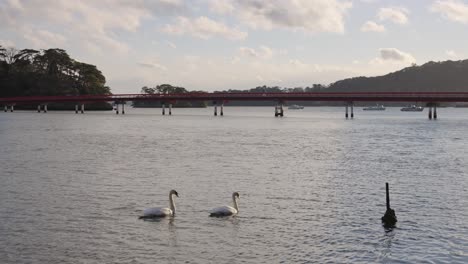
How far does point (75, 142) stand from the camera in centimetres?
7194

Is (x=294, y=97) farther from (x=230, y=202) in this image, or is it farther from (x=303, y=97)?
(x=230, y=202)

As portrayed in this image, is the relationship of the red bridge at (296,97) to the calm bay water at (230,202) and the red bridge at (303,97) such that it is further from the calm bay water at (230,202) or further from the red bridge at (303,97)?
the calm bay water at (230,202)

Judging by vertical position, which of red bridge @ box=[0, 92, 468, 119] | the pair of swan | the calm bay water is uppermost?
red bridge @ box=[0, 92, 468, 119]

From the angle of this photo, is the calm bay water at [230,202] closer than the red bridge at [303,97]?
Yes

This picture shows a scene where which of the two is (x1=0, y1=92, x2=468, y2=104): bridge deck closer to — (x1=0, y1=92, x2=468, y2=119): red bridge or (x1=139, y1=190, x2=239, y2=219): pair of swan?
(x1=0, y1=92, x2=468, y2=119): red bridge

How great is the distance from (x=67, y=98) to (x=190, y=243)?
160 meters

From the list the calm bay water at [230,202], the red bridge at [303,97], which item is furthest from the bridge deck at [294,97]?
the calm bay water at [230,202]

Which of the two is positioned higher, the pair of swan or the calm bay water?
the pair of swan

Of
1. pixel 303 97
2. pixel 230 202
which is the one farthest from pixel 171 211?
pixel 303 97

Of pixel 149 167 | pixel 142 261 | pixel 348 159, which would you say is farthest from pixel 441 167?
pixel 142 261

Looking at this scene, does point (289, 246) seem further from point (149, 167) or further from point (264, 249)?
point (149, 167)

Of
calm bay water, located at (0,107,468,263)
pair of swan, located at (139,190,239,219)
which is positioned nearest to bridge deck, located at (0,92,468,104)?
calm bay water, located at (0,107,468,263)

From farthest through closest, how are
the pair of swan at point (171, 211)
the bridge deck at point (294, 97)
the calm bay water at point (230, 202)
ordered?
1. the bridge deck at point (294, 97)
2. the pair of swan at point (171, 211)
3. the calm bay water at point (230, 202)

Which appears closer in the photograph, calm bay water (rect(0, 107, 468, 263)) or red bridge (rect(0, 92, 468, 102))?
calm bay water (rect(0, 107, 468, 263))
